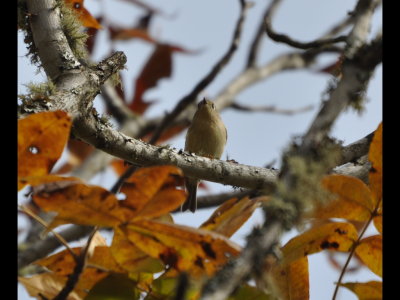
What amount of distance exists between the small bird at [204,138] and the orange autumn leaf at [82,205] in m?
4.69

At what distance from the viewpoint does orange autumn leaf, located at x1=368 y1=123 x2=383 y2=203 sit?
4.38ft

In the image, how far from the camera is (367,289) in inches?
55.3

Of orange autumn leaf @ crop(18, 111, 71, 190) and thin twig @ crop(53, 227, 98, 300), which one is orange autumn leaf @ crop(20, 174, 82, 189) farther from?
thin twig @ crop(53, 227, 98, 300)

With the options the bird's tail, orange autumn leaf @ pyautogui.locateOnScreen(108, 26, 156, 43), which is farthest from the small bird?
orange autumn leaf @ pyautogui.locateOnScreen(108, 26, 156, 43)

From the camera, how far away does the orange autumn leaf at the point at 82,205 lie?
1.27 m

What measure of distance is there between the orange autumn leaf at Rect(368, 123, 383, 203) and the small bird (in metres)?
4.59

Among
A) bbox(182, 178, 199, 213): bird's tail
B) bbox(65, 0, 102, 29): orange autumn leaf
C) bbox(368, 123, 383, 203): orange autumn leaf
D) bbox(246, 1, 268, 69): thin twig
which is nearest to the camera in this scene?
bbox(368, 123, 383, 203): orange autumn leaf

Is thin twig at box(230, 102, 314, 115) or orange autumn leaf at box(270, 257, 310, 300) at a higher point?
thin twig at box(230, 102, 314, 115)

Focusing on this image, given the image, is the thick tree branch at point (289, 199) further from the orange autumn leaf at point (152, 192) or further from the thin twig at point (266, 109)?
the thin twig at point (266, 109)

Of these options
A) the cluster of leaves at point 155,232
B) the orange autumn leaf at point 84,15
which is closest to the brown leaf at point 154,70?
the orange autumn leaf at point 84,15

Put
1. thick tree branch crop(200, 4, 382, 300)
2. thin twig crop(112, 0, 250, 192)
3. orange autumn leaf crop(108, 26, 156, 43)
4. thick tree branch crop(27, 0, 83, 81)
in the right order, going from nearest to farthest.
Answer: thick tree branch crop(200, 4, 382, 300)
thick tree branch crop(27, 0, 83, 81)
thin twig crop(112, 0, 250, 192)
orange autumn leaf crop(108, 26, 156, 43)

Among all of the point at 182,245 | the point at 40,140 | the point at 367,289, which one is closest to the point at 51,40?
the point at 40,140
